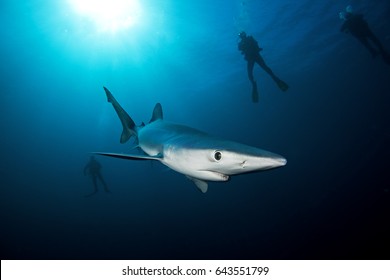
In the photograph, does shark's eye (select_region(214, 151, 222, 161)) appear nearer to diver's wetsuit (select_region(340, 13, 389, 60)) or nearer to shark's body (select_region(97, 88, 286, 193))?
shark's body (select_region(97, 88, 286, 193))

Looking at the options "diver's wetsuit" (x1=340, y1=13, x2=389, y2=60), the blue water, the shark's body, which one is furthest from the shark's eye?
"diver's wetsuit" (x1=340, y1=13, x2=389, y2=60)

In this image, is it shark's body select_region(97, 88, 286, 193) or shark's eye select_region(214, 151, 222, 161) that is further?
shark's eye select_region(214, 151, 222, 161)

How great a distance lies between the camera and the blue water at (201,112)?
13625mm

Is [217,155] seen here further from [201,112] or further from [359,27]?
[201,112]

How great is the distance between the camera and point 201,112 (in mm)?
55031

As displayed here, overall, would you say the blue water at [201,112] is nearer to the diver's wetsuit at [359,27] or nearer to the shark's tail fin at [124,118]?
the diver's wetsuit at [359,27]

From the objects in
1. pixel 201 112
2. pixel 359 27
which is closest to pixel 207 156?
pixel 359 27

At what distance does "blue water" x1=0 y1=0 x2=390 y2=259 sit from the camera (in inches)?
536

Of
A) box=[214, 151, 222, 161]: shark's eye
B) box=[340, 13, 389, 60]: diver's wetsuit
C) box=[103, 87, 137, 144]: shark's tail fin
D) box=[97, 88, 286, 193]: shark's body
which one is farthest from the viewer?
box=[340, 13, 389, 60]: diver's wetsuit

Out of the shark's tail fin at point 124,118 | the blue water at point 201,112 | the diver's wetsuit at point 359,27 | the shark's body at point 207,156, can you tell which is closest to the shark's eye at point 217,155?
the shark's body at point 207,156

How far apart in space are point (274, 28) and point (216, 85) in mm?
16361

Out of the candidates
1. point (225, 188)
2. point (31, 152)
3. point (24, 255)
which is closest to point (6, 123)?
point (31, 152)
